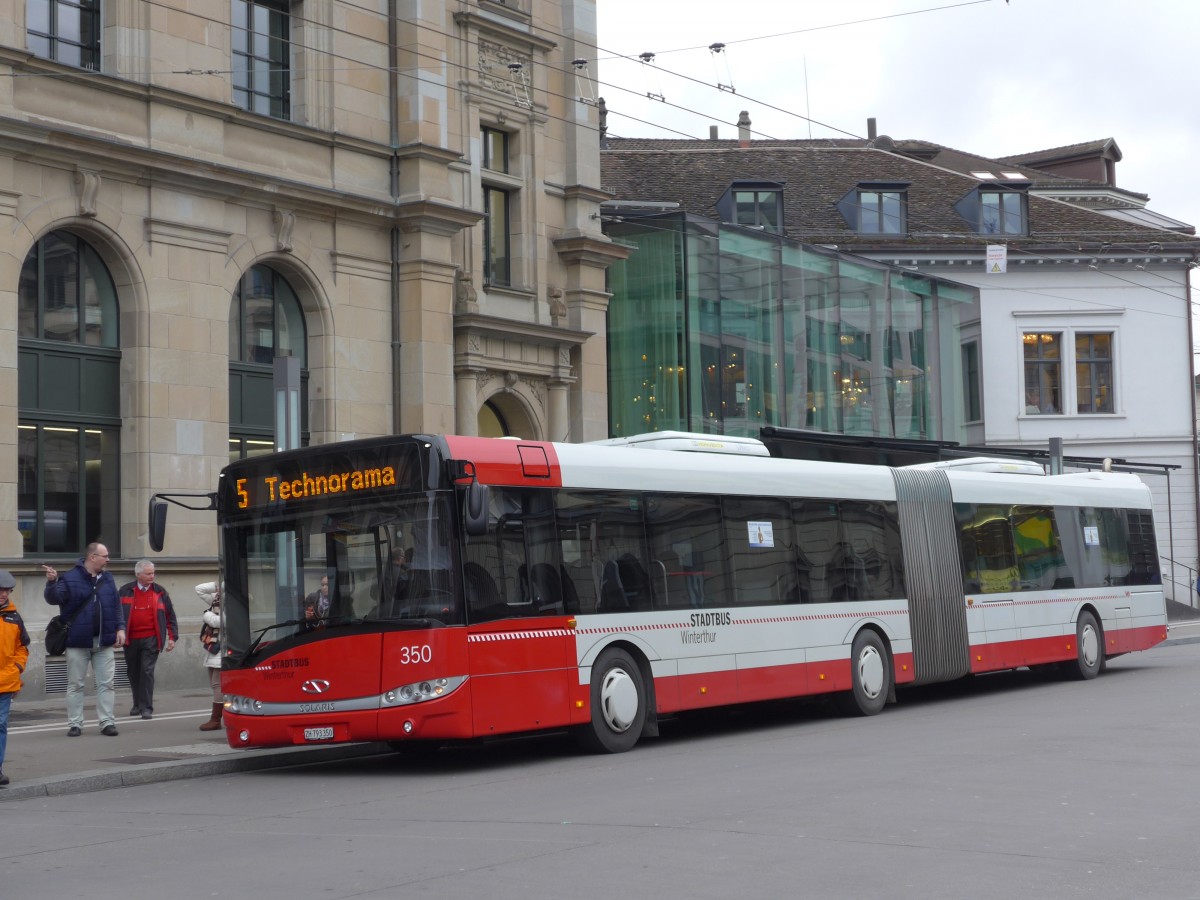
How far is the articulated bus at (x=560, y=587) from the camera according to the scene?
512 inches

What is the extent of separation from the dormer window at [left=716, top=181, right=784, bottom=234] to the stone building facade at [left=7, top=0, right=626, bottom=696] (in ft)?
47.0

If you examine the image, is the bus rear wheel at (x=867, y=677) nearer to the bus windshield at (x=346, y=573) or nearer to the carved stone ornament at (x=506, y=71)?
the bus windshield at (x=346, y=573)

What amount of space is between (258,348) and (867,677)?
442 inches

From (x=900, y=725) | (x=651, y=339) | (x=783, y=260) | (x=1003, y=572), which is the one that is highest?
(x=783, y=260)

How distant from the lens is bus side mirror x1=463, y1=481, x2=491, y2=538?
41.5 feet

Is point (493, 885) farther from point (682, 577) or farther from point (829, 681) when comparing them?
point (829, 681)

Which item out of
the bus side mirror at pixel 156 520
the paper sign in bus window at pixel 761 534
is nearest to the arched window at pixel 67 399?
the bus side mirror at pixel 156 520

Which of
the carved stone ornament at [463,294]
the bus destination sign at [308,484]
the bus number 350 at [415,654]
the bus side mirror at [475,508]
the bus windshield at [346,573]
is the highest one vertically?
the carved stone ornament at [463,294]

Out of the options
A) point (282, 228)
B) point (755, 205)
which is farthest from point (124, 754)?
point (755, 205)

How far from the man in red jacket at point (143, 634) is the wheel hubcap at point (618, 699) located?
6222 millimetres

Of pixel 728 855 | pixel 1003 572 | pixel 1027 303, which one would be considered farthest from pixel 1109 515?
pixel 1027 303

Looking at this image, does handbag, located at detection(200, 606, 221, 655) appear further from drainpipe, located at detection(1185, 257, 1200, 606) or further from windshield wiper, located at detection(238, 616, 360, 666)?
drainpipe, located at detection(1185, 257, 1200, 606)

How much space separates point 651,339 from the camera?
33125 millimetres

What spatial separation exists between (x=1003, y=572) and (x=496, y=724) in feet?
33.3
